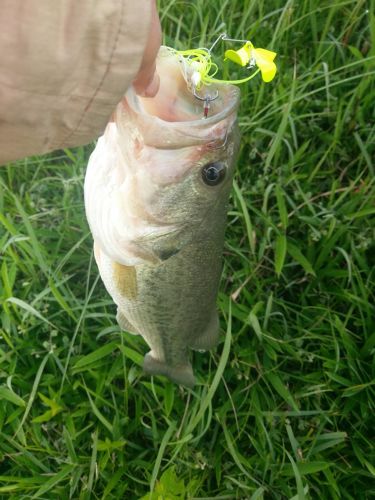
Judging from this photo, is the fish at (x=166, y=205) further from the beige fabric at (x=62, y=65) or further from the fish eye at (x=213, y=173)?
the beige fabric at (x=62, y=65)

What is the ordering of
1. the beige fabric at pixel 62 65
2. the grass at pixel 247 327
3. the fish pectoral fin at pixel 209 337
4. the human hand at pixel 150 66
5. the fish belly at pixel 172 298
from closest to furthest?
1. the beige fabric at pixel 62 65
2. the human hand at pixel 150 66
3. the fish belly at pixel 172 298
4. the fish pectoral fin at pixel 209 337
5. the grass at pixel 247 327

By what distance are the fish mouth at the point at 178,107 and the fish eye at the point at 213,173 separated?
4.3 inches

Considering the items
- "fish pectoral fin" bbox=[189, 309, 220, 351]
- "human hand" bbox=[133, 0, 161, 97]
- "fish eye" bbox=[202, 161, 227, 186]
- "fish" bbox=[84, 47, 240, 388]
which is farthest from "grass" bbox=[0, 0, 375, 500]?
"human hand" bbox=[133, 0, 161, 97]

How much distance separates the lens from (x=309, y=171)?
2.84 m

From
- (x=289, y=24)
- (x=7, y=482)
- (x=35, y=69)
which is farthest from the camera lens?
(x=289, y=24)

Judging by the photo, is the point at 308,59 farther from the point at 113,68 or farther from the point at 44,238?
the point at 113,68

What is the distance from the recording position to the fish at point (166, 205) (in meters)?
1.46

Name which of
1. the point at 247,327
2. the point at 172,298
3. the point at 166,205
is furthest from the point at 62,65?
the point at 247,327

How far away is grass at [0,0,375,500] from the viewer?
244 centimetres

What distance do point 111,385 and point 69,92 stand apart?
1669mm

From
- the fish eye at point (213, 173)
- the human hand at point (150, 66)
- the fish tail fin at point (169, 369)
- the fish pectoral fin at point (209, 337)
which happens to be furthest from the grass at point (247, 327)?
the human hand at point (150, 66)

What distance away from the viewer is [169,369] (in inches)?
86.2

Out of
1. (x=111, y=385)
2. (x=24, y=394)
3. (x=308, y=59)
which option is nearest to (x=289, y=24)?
(x=308, y=59)

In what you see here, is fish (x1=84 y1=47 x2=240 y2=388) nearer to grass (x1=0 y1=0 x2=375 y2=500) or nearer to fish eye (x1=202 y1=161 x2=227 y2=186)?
fish eye (x1=202 y1=161 x2=227 y2=186)
